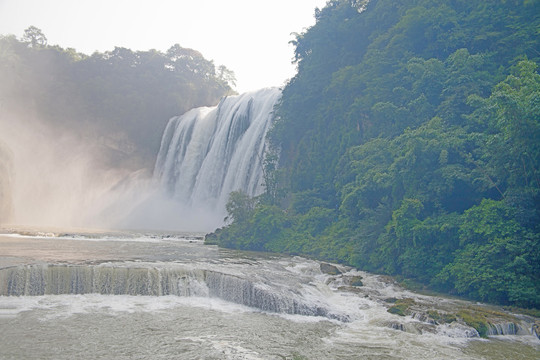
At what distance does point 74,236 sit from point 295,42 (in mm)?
21858

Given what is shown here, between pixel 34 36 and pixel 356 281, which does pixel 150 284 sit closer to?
pixel 356 281

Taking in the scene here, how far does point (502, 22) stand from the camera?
22.6 metres

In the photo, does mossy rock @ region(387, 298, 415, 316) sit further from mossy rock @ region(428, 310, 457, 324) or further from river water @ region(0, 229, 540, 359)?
mossy rock @ region(428, 310, 457, 324)

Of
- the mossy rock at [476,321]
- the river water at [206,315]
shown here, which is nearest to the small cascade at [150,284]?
the river water at [206,315]

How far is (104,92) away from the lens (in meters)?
57.8

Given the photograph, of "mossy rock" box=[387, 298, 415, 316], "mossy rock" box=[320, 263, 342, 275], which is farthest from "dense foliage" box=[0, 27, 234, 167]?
"mossy rock" box=[387, 298, 415, 316]

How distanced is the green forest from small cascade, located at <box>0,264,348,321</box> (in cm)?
598

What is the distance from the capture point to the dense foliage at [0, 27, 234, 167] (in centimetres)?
5459

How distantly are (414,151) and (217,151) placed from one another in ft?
75.6

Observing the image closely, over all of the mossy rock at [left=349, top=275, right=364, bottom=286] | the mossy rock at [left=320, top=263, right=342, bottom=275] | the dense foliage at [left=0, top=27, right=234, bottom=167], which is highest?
the dense foliage at [left=0, top=27, right=234, bottom=167]

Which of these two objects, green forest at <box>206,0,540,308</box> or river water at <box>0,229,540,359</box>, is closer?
river water at <box>0,229,540,359</box>

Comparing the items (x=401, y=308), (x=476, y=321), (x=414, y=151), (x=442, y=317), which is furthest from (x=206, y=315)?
(x=414, y=151)

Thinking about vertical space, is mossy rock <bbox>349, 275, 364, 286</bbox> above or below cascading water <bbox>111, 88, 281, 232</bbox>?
below

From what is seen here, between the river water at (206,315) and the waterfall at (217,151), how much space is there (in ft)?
56.6
